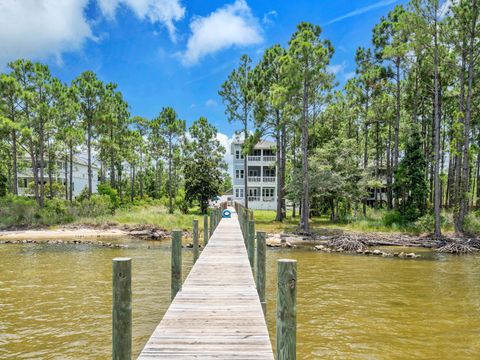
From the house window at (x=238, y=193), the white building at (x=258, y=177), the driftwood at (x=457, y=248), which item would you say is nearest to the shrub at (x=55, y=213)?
the white building at (x=258, y=177)

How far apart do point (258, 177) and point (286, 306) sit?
4342 centimetres

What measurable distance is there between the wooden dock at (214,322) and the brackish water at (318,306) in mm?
1552

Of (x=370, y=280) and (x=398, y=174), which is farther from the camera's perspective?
(x=398, y=174)

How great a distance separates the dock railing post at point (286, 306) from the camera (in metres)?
3.99

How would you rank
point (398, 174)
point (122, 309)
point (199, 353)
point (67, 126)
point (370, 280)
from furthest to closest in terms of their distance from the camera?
1. point (67, 126)
2. point (398, 174)
3. point (370, 280)
4. point (199, 353)
5. point (122, 309)

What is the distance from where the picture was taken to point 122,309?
3.97 m

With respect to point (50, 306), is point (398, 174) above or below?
above

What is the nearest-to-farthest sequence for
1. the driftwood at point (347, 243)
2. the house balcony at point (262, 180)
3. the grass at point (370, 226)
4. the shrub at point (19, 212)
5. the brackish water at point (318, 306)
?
the brackish water at point (318, 306) < the driftwood at point (347, 243) < the grass at point (370, 226) < the shrub at point (19, 212) < the house balcony at point (262, 180)

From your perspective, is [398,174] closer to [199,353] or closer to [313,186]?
[313,186]

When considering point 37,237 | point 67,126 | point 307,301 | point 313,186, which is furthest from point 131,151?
point 307,301

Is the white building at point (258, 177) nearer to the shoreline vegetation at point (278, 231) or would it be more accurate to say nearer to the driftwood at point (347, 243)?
the shoreline vegetation at point (278, 231)

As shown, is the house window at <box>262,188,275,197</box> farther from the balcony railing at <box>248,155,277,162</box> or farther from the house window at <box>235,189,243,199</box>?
the balcony railing at <box>248,155,277,162</box>

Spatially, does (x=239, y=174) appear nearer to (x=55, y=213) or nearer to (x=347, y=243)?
(x=55, y=213)

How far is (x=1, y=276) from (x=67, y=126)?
22.6 meters
